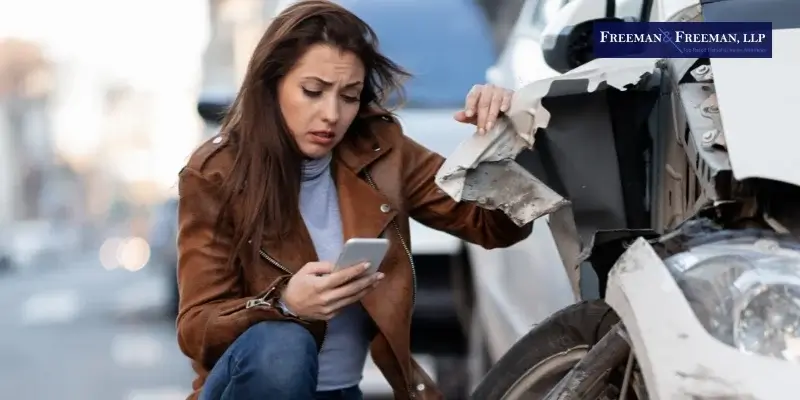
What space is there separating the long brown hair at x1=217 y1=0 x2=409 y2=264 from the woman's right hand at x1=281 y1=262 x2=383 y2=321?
0.18m

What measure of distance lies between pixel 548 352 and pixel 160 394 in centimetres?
304

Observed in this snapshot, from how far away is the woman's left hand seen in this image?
2012mm

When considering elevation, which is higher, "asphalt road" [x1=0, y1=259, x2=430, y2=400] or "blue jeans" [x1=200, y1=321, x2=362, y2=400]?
"blue jeans" [x1=200, y1=321, x2=362, y2=400]

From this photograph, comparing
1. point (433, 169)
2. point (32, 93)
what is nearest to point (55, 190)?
point (32, 93)

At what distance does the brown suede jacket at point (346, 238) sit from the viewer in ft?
6.70

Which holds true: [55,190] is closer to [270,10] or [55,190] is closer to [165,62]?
[165,62]

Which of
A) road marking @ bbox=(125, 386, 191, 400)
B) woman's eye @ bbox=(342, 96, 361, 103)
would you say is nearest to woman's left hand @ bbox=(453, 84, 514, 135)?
woman's eye @ bbox=(342, 96, 361, 103)

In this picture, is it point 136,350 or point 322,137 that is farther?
point 136,350

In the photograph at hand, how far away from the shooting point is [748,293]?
4.50 feet

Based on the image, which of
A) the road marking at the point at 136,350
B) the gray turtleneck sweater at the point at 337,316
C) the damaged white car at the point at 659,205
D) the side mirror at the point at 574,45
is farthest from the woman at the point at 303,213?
the road marking at the point at 136,350

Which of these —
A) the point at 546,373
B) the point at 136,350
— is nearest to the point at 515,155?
the point at 546,373

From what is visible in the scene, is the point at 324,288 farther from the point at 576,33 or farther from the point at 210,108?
the point at 210,108

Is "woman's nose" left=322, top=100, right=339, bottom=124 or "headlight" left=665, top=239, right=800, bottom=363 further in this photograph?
"woman's nose" left=322, top=100, right=339, bottom=124

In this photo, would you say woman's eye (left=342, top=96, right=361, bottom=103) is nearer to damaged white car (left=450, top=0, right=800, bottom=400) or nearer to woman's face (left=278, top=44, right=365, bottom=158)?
woman's face (left=278, top=44, right=365, bottom=158)
